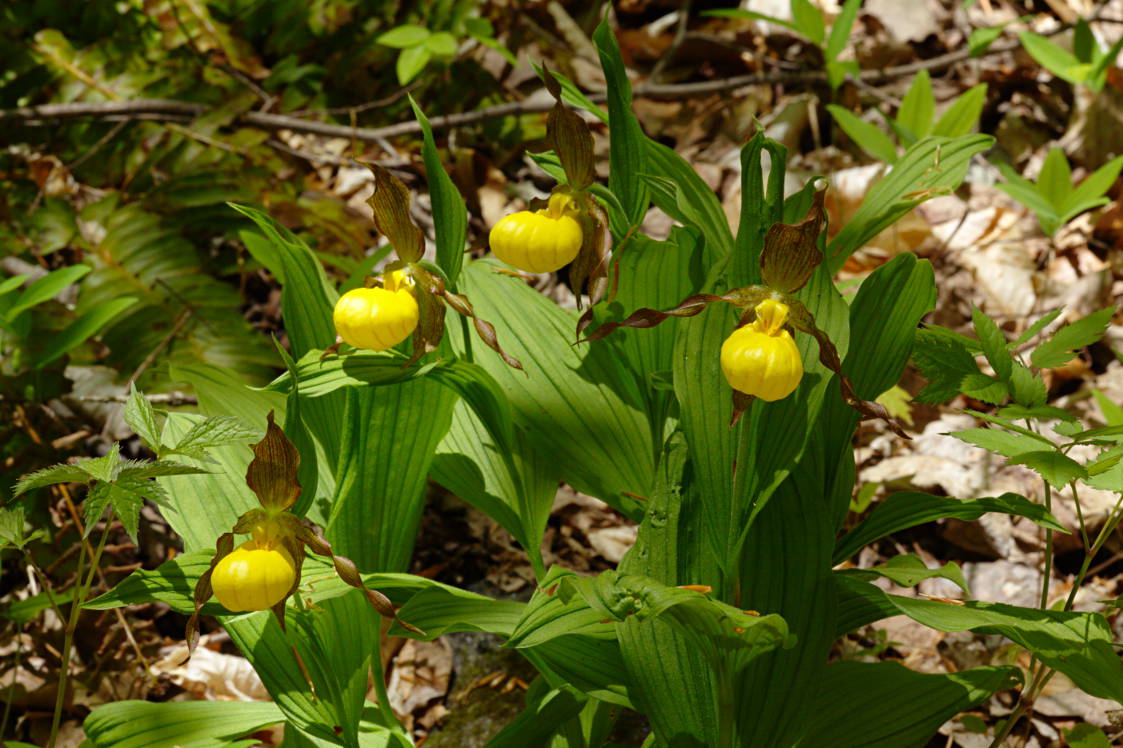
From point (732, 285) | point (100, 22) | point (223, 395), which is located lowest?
point (223, 395)

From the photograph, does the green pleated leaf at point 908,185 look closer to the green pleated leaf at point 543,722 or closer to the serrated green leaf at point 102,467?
the green pleated leaf at point 543,722

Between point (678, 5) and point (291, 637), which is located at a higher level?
point (678, 5)

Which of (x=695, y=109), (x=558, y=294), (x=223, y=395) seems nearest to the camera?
(x=223, y=395)

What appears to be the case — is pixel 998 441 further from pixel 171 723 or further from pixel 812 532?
pixel 171 723

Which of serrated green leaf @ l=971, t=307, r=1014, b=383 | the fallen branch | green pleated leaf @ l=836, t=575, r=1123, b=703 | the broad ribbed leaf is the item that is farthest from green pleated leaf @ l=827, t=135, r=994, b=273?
the fallen branch

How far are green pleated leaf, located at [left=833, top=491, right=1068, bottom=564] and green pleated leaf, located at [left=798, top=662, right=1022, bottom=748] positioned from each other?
18cm

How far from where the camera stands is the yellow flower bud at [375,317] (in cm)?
118

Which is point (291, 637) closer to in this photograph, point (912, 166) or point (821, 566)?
point (821, 566)

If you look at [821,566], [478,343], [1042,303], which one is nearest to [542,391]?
[478,343]

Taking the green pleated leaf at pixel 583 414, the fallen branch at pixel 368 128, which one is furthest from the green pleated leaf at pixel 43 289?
the fallen branch at pixel 368 128

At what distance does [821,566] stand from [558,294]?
1.57 m

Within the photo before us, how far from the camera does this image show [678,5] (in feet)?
11.8

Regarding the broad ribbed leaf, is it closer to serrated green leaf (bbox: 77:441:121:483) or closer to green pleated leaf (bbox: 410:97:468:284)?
green pleated leaf (bbox: 410:97:468:284)

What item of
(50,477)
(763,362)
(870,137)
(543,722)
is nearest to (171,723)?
(50,477)
